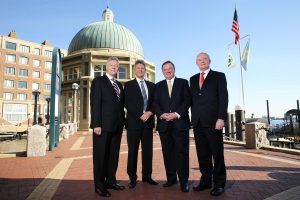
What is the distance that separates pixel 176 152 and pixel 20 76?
61839mm

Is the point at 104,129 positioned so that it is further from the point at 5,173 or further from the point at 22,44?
the point at 22,44

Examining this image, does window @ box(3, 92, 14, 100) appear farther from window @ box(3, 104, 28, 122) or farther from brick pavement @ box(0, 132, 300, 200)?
brick pavement @ box(0, 132, 300, 200)

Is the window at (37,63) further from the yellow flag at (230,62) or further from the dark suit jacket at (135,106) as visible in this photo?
the dark suit jacket at (135,106)

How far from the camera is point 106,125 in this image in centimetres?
439

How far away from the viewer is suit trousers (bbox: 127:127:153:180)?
4762 millimetres

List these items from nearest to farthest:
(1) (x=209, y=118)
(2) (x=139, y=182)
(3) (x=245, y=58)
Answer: (1) (x=209, y=118) < (2) (x=139, y=182) < (3) (x=245, y=58)

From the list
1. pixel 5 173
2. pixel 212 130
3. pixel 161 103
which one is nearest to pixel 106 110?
pixel 161 103

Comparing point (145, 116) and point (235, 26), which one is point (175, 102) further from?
point (235, 26)

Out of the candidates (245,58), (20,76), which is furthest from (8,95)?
(245,58)

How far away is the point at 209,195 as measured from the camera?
414 centimetres

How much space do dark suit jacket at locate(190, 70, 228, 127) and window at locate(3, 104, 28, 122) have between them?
58.5 m

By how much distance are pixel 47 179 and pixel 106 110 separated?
7.27ft

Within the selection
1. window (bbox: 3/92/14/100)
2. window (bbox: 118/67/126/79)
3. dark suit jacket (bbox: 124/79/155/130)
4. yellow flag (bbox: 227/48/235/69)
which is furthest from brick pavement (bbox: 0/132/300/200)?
window (bbox: 3/92/14/100)

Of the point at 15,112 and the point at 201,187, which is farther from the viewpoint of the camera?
the point at 15,112
